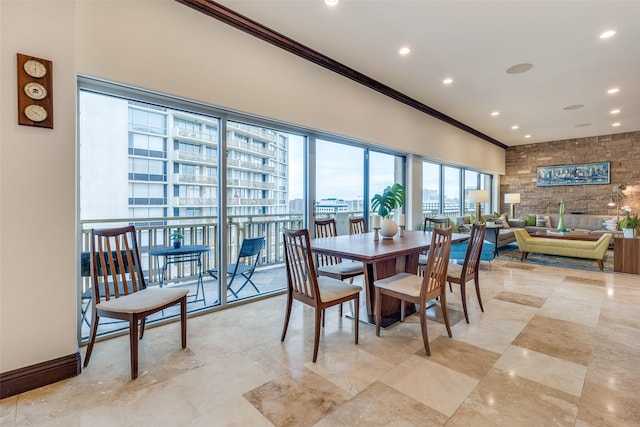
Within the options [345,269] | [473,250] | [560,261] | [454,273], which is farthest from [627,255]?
[345,269]

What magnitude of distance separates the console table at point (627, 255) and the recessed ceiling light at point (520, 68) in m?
3.26

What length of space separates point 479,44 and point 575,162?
7.39 m

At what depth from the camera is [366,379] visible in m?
1.96

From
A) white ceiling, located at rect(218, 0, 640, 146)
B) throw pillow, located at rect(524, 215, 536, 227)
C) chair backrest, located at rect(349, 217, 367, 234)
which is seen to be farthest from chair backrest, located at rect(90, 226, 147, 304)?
throw pillow, located at rect(524, 215, 536, 227)

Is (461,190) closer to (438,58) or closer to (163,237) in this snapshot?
(438,58)

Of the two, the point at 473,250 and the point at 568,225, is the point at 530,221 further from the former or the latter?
the point at 473,250

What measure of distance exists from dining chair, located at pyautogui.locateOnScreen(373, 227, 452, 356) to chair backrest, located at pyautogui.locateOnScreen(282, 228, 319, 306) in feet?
2.05

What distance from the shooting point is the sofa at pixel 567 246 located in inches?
201

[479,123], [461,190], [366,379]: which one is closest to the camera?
[366,379]

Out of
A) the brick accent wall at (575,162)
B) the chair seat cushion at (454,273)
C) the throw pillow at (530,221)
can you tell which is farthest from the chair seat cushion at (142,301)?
the brick accent wall at (575,162)

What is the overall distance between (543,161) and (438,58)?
A: 7359 mm

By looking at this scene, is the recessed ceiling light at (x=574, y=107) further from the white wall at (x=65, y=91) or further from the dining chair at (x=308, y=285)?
the dining chair at (x=308, y=285)

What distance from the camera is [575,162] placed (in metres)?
8.52

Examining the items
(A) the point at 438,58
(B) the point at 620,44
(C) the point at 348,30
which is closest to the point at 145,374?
(C) the point at 348,30
